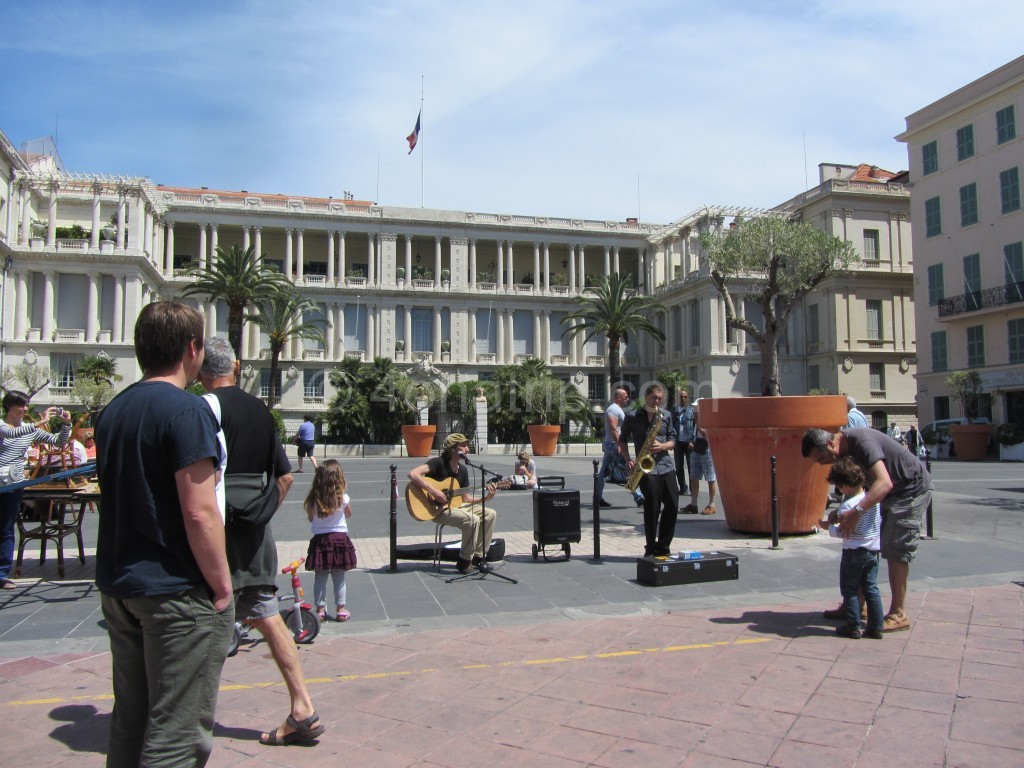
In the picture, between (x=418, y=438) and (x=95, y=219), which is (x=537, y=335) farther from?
(x=95, y=219)

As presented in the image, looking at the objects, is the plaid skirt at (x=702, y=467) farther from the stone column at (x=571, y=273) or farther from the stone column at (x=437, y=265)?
the stone column at (x=571, y=273)

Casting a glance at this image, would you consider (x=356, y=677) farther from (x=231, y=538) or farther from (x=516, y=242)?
(x=516, y=242)

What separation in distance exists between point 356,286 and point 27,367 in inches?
815

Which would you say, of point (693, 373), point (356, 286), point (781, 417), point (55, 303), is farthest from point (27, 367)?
point (781, 417)

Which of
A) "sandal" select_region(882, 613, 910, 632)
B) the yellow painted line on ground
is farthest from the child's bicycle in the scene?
"sandal" select_region(882, 613, 910, 632)

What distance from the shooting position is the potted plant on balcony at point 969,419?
27.8 metres

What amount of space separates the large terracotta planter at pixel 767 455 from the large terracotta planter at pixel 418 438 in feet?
75.7

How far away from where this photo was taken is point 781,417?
29.7 ft

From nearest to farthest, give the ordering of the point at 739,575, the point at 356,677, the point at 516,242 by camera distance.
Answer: the point at 356,677 < the point at 739,575 < the point at 516,242

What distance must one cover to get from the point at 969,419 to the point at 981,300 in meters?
5.73

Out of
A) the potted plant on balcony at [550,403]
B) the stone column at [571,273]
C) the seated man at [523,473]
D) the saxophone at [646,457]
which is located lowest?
the seated man at [523,473]

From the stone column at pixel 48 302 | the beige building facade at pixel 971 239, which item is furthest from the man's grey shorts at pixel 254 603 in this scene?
the stone column at pixel 48 302

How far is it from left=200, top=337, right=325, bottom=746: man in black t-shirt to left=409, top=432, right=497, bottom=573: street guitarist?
3.21 m

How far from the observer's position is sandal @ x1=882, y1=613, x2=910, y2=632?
5414 millimetres
